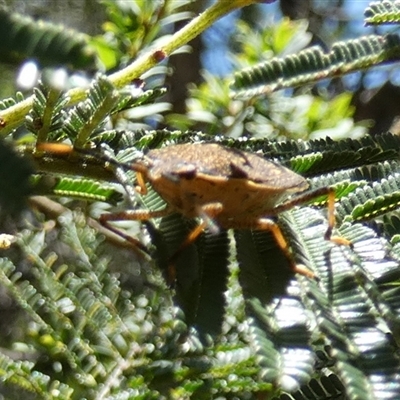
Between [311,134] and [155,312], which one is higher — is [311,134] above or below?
above

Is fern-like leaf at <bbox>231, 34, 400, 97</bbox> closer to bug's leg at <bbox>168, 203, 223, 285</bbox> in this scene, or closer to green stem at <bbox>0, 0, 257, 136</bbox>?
green stem at <bbox>0, 0, 257, 136</bbox>

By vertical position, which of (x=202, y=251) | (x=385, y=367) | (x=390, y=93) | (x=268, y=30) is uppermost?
(x=390, y=93)

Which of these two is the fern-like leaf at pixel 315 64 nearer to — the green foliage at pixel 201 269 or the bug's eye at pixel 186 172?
the green foliage at pixel 201 269

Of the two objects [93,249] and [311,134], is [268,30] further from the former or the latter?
[93,249]

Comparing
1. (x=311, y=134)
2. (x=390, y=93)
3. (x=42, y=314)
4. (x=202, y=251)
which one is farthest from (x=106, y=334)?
(x=390, y=93)

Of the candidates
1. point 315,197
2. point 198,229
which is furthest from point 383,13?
point 198,229

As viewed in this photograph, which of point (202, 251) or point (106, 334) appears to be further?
point (106, 334)
